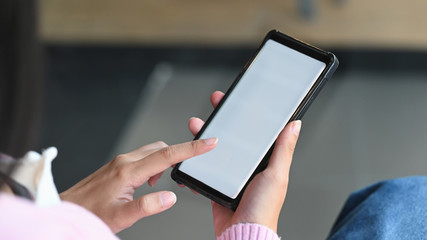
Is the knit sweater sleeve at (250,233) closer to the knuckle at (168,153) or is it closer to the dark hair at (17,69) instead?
the knuckle at (168,153)

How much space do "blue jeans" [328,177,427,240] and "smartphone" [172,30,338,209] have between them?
0.15 m

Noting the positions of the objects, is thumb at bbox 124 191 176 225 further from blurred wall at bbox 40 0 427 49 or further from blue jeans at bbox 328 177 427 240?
blurred wall at bbox 40 0 427 49

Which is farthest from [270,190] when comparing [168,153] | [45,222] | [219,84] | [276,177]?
[219,84]

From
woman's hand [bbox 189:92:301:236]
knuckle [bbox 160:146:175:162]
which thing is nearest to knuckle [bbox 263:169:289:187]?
woman's hand [bbox 189:92:301:236]

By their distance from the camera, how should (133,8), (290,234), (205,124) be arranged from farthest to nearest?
(133,8) → (290,234) → (205,124)

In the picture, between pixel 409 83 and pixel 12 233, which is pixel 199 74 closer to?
pixel 409 83

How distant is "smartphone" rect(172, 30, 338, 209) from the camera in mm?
584

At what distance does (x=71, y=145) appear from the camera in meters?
1.22

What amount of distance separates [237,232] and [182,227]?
1.82 feet

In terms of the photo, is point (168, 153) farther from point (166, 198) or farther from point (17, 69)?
point (17, 69)

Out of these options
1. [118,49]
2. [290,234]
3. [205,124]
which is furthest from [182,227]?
[118,49]

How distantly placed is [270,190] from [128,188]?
165mm

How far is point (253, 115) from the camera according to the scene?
0.61 m

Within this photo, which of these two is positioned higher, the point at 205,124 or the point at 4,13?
Result: the point at 4,13
